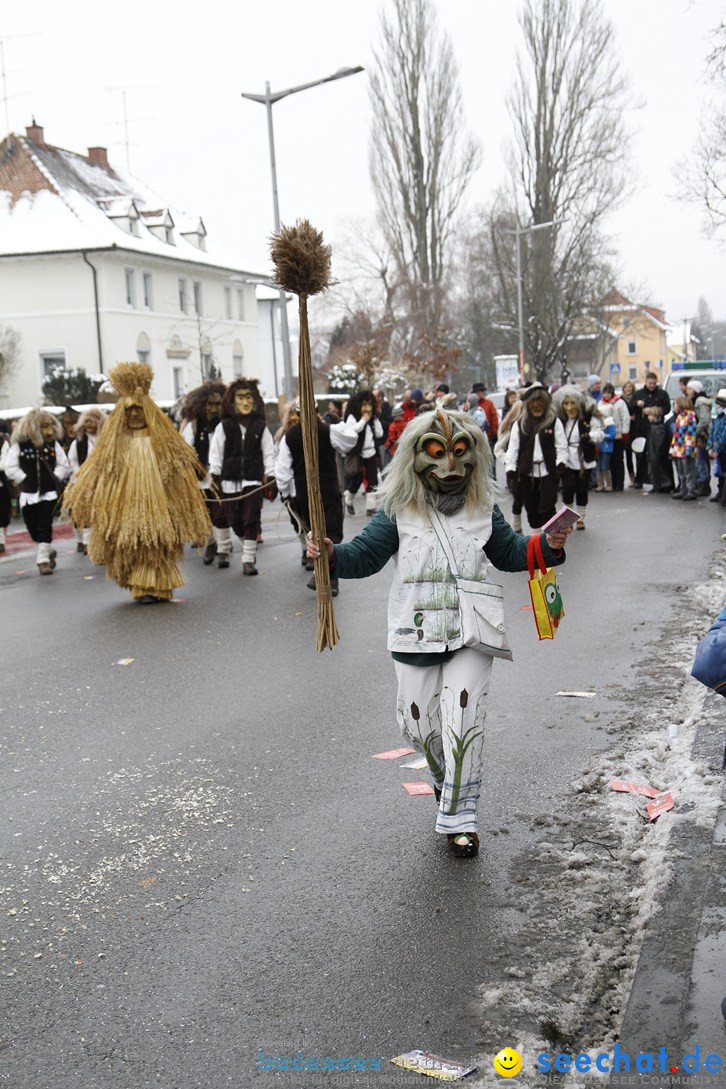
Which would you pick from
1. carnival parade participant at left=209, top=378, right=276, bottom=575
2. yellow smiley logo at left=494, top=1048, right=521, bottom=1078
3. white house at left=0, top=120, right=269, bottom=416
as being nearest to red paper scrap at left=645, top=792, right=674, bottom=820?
yellow smiley logo at left=494, top=1048, right=521, bottom=1078

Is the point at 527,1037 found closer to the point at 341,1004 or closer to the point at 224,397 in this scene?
the point at 341,1004

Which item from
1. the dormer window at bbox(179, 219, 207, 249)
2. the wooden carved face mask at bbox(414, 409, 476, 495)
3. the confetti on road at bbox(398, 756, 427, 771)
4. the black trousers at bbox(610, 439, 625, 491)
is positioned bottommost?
the confetti on road at bbox(398, 756, 427, 771)

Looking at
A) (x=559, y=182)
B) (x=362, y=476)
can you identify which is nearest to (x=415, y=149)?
(x=559, y=182)

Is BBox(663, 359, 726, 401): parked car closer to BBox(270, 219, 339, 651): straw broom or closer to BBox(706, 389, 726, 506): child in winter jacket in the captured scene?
BBox(706, 389, 726, 506): child in winter jacket

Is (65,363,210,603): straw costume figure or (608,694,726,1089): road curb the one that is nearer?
(608,694,726,1089): road curb

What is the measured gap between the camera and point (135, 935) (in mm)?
4242

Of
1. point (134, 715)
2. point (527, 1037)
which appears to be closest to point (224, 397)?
point (134, 715)

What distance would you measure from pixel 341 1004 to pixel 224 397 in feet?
33.8

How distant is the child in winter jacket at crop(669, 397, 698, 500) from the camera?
18.1m

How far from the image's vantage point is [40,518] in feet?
45.6

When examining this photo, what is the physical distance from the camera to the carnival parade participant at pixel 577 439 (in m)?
14.6

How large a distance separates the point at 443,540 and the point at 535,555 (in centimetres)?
37

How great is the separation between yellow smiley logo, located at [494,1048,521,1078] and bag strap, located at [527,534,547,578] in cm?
200

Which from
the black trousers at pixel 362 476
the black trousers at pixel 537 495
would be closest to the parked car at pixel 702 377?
the black trousers at pixel 362 476
